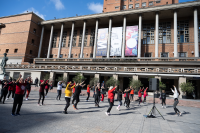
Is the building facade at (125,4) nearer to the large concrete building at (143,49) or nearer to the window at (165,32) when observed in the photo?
the large concrete building at (143,49)

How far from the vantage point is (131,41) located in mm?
28484

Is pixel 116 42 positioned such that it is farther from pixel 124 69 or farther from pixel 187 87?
pixel 187 87

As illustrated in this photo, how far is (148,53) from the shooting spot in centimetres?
3066

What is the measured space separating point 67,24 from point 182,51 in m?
31.4

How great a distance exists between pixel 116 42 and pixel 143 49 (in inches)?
279

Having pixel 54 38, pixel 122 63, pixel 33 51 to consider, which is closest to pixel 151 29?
pixel 122 63

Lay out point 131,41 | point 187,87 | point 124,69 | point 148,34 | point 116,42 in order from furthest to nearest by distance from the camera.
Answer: point 148,34
point 116,42
point 131,41
point 124,69
point 187,87

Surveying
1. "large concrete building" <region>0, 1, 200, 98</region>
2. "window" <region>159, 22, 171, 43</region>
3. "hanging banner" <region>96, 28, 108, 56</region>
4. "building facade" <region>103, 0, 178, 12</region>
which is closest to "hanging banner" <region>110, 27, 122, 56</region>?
"large concrete building" <region>0, 1, 200, 98</region>

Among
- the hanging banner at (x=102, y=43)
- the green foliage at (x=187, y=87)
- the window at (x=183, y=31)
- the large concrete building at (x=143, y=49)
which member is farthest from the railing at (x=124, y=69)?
the window at (x=183, y=31)

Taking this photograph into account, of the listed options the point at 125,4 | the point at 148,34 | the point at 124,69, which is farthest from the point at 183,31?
the point at 125,4

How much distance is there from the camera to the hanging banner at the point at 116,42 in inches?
1139

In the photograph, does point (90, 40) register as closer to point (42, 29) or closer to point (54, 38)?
point (54, 38)

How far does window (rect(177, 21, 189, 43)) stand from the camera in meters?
27.9

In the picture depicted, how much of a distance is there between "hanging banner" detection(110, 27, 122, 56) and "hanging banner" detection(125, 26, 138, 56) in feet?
5.30
